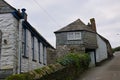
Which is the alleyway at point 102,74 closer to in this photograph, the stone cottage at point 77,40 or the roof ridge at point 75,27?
the stone cottage at point 77,40

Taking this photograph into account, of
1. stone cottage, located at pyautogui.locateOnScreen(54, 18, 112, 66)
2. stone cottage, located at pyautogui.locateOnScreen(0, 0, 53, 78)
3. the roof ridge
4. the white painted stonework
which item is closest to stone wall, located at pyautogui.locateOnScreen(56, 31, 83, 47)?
stone cottage, located at pyautogui.locateOnScreen(54, 18, 112, 66)

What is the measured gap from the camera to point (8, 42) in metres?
14.3

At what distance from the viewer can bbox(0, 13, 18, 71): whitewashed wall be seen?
45.9 feet

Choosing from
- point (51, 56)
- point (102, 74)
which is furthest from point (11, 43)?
point (51, 56)

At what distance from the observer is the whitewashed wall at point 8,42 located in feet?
45.9

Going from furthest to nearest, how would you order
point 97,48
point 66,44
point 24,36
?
1. point 97,48
2. point 66,44
3. point 24,36

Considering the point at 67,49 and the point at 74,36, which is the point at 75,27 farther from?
the point at 67,49

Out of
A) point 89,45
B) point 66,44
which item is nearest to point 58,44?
point 66,44

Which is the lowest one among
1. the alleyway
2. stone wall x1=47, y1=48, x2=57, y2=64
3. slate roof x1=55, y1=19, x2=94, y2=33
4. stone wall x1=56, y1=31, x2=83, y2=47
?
the alleyway

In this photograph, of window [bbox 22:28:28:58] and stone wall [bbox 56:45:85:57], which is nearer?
window [bbox 22:28:28:58]

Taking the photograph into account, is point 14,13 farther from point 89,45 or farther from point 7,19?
point 89,45

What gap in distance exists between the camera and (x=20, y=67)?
49.3 feet

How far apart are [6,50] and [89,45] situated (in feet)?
73.1

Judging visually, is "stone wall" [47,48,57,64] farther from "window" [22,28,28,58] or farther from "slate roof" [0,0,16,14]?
"slate roof" [0,0,16,14]
